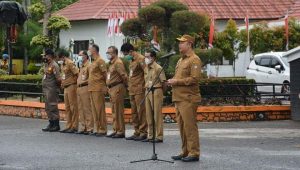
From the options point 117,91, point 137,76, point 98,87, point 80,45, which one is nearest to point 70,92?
point 98,87

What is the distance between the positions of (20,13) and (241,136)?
5600 mm

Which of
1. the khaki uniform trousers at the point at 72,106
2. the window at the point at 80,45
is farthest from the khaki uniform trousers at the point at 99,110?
the window at the point at 80,45

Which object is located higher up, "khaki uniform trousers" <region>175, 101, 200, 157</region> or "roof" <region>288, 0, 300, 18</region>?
"roof" <region>288, 0, 300, 18</region>

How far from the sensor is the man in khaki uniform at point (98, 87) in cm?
1706

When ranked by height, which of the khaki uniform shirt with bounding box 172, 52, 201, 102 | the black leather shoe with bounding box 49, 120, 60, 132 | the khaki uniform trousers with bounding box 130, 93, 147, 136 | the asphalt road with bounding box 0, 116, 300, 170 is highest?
the khaki uniform shirt with bounding box 172, 52, 201, 102

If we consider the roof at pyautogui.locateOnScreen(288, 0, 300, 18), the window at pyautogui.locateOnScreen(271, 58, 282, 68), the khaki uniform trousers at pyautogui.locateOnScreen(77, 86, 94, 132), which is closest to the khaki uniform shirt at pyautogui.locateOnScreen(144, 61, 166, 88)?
the khaki uniform trousers at pyautogui.locateOnScreen(77, 86, 94, 132)

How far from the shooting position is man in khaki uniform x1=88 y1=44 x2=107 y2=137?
56.0 ft

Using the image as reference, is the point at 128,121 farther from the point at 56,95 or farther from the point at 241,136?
the point at 241,136

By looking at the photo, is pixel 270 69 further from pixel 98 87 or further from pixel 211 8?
pixel 98 87

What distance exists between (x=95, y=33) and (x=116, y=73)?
21.8 meters

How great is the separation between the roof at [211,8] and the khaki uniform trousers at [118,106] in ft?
66.4

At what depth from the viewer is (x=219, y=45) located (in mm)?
32156

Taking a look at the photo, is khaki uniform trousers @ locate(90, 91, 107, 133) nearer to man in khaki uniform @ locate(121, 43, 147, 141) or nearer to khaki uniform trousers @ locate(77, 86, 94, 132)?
khaki uniform trousers @ locate(77, 86, 94, 132)

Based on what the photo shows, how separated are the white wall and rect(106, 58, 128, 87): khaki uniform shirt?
2016 centimetres
